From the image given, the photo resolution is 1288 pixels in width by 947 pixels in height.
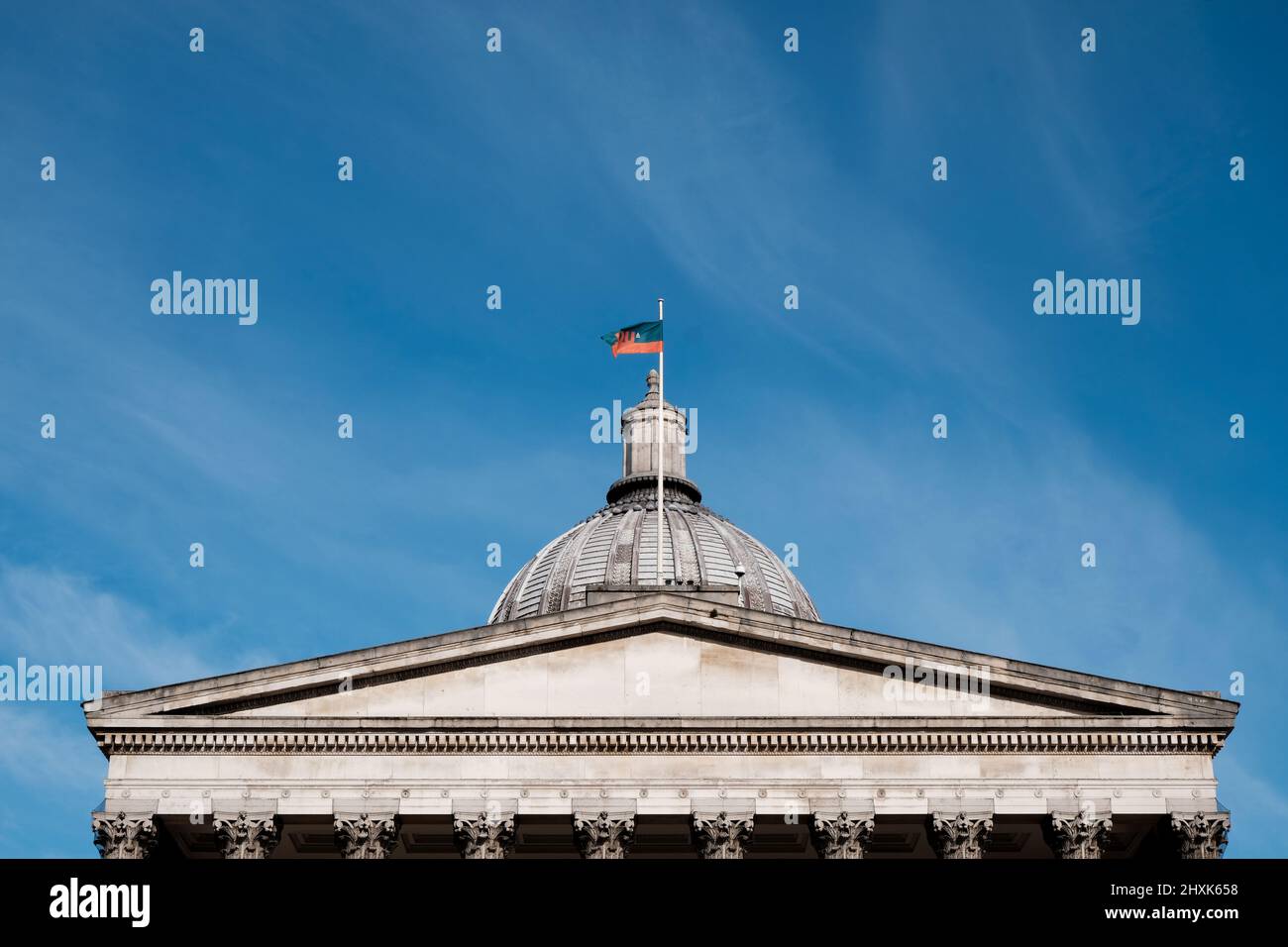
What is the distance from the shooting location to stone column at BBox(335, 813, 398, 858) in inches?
1683

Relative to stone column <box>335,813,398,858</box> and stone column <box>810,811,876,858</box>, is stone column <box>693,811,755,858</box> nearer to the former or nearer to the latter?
stone column <box>810,811,876,858</box>

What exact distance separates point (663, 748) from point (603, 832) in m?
2.51

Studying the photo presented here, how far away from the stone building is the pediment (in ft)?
0.18

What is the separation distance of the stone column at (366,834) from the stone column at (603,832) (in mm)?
4425

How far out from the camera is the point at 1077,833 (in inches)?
1682

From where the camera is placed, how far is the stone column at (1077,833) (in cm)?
4269

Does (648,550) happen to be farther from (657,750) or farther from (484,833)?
(484,833)

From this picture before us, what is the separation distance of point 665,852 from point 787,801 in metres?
4.14

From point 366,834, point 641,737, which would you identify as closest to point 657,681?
point 641,737

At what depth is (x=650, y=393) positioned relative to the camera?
8838 cm

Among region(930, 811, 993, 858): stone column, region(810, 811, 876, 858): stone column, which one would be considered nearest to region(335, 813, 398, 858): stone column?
region(810, 811, 876, 858): stone column
